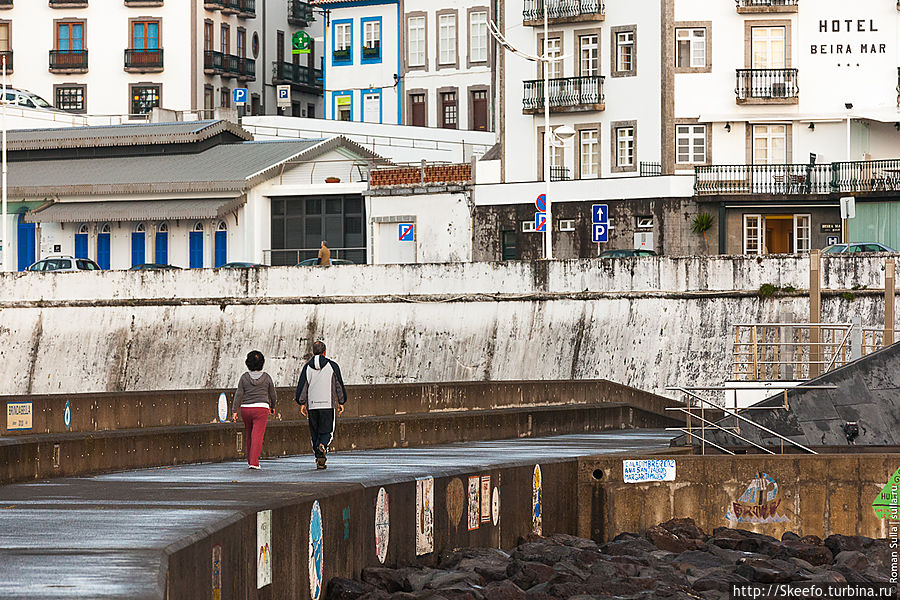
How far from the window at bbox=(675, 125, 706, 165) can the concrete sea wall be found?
1113 centimetres

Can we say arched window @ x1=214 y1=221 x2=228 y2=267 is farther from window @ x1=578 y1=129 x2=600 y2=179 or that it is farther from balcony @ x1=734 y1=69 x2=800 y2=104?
balcony @ x1=734 y1=69 x2=800 y2=104

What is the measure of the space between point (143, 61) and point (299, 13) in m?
10.2

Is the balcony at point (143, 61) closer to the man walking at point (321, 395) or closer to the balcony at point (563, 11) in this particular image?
the balcony at point (563, 11)

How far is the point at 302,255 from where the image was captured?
5597 cm

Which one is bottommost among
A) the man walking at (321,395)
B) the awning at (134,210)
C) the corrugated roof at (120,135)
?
the man walking at (321,395)

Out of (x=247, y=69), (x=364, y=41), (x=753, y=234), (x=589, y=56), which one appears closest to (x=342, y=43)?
(x=364, y=41)

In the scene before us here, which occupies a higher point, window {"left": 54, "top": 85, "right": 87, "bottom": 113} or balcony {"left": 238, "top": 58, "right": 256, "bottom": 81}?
balcony {"left": 238, "top": 58, "right": 256, "bottom": 81}

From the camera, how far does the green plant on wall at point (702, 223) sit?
49281mm

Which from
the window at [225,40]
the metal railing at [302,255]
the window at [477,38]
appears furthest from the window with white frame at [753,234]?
the window at [225,40]

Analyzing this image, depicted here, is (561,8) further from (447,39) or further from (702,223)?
(447,39)

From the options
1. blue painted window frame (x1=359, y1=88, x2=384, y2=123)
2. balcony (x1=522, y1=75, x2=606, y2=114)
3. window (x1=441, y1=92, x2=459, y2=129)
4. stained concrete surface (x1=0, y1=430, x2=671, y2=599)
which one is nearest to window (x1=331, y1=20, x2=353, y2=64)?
blue painted window frame (x1=359, y1=88, x2=384, y2=123)

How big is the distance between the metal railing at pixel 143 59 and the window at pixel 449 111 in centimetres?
1331

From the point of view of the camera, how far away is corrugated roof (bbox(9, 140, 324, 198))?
55.8m

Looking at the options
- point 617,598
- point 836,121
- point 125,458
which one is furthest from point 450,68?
point 617,598
